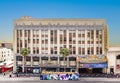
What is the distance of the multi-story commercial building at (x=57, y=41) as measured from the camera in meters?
120

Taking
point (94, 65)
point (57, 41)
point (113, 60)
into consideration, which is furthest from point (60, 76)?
point (113, 60)

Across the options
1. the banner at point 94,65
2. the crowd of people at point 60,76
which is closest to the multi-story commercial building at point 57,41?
the banner at point 94,65

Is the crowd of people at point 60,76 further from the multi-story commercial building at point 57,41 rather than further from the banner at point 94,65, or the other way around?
the multi-story commercial building at point 57,41

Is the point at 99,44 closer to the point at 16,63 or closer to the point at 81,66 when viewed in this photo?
the point at 81,66


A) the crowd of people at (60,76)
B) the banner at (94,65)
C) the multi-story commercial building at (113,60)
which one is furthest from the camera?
the multi-story commercial building at (113,60)

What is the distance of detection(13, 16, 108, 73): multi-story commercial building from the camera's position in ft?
392

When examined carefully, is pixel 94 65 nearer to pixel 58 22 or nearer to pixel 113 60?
pixel 113 60

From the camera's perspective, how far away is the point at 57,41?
12056 centimetres

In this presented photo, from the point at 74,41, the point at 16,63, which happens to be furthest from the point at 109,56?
the point at 16,63

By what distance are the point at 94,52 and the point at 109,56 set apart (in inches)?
251

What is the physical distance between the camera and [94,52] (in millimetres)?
119562

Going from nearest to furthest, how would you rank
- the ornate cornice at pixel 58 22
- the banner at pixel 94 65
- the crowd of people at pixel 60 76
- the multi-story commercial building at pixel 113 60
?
1. the crowd of people at pixel 60 76
2. the banner at pixel 94 65
3. the multi-story commercial building at pixel 113 60
4. the ornate cornice at pixel 58 22

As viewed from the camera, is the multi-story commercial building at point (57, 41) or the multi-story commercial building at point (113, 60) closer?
the multi-story commercial building at point (113, 60)

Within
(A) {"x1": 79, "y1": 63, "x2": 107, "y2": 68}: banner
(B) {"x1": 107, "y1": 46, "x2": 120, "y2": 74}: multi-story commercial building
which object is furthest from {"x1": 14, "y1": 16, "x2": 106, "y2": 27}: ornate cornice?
(A) {"x1": 79, "y1": 63, "x2": 107, "y2": 68}: banner
